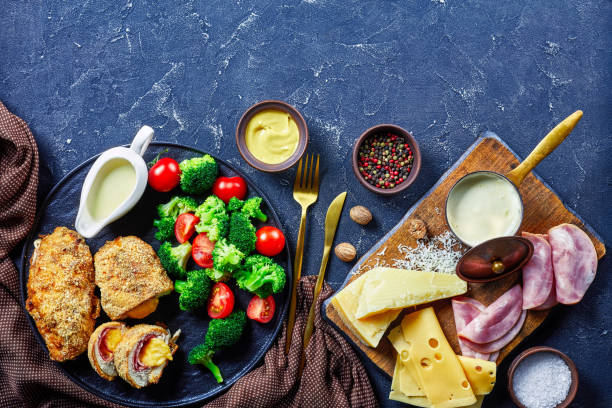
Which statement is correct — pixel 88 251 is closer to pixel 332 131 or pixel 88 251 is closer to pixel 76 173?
pixel 76 173

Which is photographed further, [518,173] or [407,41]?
[407,41]

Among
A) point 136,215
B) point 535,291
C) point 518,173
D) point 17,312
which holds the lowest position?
point 17,312

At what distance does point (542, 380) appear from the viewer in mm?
3342

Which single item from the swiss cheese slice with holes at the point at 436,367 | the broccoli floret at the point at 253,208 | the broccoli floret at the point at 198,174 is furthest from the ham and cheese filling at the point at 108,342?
the swiss cheese slice with holes at the point at 436,367

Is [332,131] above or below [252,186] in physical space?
above

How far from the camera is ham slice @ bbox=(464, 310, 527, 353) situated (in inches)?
131

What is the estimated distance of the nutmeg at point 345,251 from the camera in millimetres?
3444

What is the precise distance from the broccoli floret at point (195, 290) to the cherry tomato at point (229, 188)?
0.53 meters

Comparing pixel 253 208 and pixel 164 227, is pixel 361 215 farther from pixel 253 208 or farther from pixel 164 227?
pixel 164 227

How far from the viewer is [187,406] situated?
345cm

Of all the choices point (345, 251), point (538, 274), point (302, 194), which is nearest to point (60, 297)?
point (302, 194)

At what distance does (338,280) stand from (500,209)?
1200 mm

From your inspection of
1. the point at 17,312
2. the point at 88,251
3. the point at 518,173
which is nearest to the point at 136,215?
the point at 88,251

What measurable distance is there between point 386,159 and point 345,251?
0.69m
